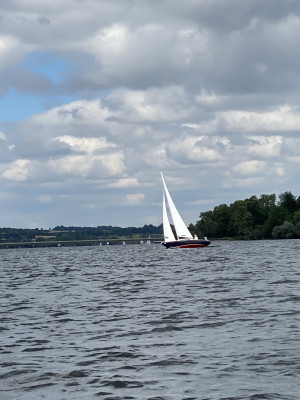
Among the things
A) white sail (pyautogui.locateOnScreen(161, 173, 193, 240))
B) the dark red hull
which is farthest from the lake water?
white sail (pyautogui.locateOnScreen(161, 173, 193, 240))

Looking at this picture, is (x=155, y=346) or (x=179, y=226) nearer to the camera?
(x=155, y=346)

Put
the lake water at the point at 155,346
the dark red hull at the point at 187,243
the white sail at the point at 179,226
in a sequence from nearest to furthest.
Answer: the lake water at the point at 155,346 → the dark red hull at the point at 187,243 → the white sail at the point at 179,226

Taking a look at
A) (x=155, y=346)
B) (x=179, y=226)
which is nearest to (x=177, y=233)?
(x=179, y=226)

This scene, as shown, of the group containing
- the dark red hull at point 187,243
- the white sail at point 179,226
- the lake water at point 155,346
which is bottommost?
the lake water at point 155,346

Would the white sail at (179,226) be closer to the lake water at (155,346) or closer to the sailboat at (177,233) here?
the sailboat at (177,233)

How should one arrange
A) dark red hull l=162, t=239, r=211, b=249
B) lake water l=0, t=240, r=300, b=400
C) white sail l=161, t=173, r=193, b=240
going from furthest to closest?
white sail l=161, t=173, r=193, b=240
dark red hull l=162, t=239, r=211, b=249
lake water l=0, t=240, r=300, b=400

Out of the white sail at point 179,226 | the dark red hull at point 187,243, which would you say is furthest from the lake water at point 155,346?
the white sail at point 179,226

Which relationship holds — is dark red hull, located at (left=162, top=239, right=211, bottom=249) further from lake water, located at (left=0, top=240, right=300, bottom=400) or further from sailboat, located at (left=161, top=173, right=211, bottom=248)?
lake water, located at (left=0, top=240, right=300, bottom=400)

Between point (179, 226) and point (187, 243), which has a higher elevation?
point (179, 226)

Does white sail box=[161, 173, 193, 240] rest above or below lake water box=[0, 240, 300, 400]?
above

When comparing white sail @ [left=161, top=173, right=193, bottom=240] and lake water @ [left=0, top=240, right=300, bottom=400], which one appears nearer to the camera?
lake water @ [left=0, top=240, right=300, bottom=400]

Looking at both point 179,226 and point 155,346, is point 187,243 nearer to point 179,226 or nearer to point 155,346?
point 179,226

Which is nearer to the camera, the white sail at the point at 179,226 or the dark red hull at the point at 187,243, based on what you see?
the dark red hull at the point at 187,243

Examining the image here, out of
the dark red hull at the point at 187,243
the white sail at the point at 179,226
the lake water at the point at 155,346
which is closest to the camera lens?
the lake water at the point at 155,346
